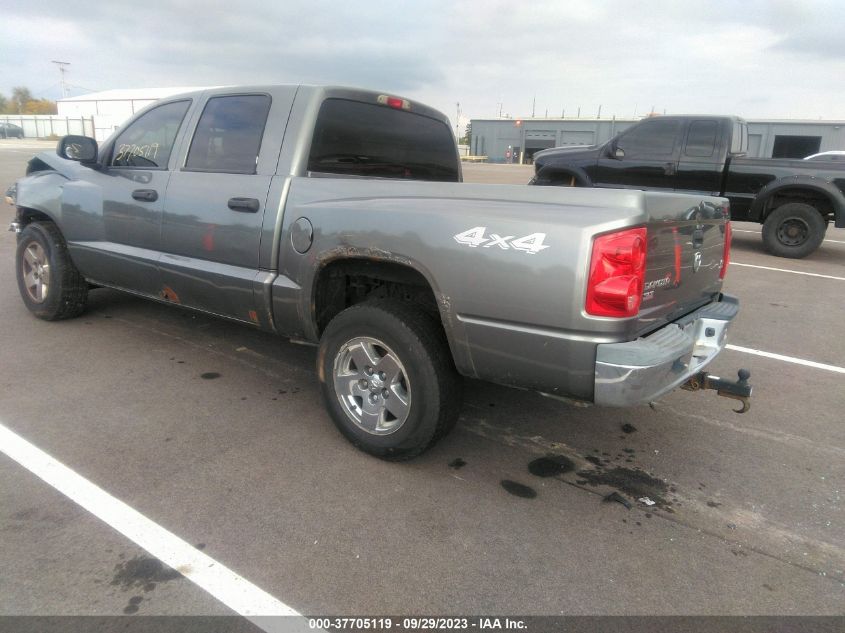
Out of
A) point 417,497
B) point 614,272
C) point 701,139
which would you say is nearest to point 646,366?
point 614,272

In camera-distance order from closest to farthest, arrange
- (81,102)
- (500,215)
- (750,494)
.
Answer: (500,215)
(750,494)
(81,102)

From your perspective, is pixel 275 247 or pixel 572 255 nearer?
pixel 572 255

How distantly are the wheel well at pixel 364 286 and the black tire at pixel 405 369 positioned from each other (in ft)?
0.41

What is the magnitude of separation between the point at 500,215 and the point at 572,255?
0.38 meters

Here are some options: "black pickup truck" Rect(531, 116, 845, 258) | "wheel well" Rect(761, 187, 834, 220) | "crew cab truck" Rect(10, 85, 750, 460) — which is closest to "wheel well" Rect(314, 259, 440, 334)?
"crew cab truck" Rect(10, 85, 750, 460)

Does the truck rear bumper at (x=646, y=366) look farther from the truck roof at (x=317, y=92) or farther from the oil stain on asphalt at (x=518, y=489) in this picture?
the truck roof at (x=317, y=92)

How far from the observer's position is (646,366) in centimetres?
235

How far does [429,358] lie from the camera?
278cm

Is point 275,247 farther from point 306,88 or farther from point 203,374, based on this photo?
point 203,374

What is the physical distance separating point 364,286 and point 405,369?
71 cm

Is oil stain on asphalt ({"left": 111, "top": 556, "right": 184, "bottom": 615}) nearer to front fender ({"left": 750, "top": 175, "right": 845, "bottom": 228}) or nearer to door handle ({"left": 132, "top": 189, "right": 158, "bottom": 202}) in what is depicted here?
door handle ({"left": 132, "top": 189, "right": 158, "bottom": 202})

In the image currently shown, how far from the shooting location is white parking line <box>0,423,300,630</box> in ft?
6.95

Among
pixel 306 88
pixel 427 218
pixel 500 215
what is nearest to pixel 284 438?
pixel 427 218

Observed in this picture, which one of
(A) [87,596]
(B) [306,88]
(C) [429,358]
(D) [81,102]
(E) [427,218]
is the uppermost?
(D) [81,102]
